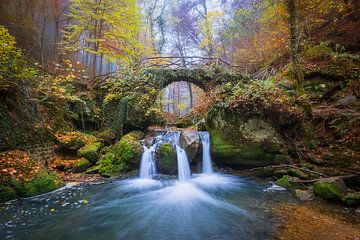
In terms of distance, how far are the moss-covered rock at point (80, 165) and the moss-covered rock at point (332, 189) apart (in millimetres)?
7799

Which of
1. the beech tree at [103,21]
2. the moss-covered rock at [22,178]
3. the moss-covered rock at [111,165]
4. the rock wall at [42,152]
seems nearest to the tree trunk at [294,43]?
the beech tree at [103,21]

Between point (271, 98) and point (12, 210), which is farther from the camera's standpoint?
point (271, 98)

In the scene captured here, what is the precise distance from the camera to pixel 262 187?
272 inches

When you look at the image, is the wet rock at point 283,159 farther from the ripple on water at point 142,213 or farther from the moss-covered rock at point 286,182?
the ripple on water at point 142,213

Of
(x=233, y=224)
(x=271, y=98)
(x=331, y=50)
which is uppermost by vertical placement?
(x=331, y=50)

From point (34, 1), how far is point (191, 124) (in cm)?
1141

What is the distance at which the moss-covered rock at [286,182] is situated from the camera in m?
6.66

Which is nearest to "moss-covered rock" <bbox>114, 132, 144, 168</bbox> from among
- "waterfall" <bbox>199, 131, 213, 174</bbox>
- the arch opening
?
"waterfall" <bbox>199, 131, 213, 174</bbox>

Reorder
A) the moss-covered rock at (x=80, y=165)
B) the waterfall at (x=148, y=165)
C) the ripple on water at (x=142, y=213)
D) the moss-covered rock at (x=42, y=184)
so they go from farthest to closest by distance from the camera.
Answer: the waterfall at (x=148, y=165)
the moss-covered rock at (x=80, y=165)
the moss-covered rock at (x=42, y=184)
the ripple on water at (x=142, y=213)

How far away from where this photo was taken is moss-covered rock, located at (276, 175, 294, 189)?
666 centimetres

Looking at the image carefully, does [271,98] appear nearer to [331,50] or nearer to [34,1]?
[331,50]

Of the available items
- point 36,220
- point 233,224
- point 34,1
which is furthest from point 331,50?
point 34,1

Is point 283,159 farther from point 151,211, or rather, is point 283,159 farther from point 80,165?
point 80,165

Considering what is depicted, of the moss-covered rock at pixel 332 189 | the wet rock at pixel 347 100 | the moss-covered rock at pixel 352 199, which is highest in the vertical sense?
the wet rock at pixel 347 100
